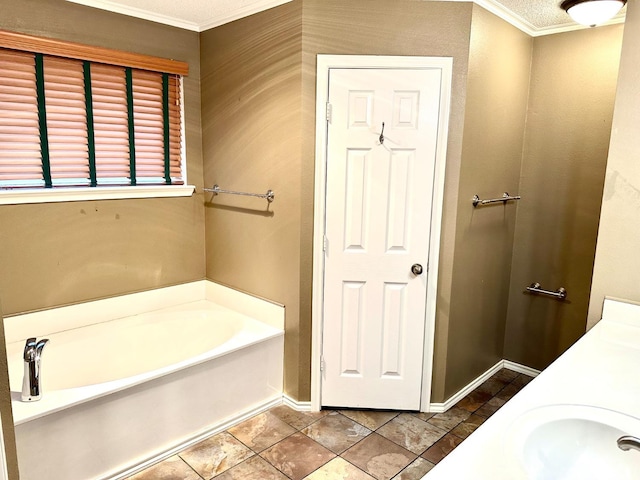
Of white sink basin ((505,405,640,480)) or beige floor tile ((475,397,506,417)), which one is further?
beige floor tile ((475,397,506,417))

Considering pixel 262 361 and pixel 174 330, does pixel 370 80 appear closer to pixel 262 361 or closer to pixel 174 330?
pixel 262 361

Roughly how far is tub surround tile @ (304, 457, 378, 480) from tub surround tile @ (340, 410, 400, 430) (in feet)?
1.21

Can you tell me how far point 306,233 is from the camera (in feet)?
9.16

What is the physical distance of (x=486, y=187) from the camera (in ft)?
9.73

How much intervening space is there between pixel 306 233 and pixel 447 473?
6.15 feet

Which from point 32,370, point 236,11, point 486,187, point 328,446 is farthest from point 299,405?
point 236,11

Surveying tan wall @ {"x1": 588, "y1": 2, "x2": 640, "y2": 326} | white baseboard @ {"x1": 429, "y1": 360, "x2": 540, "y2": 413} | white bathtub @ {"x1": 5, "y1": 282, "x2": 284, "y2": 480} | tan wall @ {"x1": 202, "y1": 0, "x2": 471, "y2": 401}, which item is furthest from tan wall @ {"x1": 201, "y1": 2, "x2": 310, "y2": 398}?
tan wall @ {"x1": 588, "y1": 2, "x2": 640, "y2": 326}

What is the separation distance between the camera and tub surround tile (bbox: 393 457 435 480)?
7.72ft

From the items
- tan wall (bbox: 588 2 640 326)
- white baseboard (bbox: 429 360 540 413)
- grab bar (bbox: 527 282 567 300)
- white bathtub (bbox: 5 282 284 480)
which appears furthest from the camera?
grab bar (bbox: 527 282 567 300)

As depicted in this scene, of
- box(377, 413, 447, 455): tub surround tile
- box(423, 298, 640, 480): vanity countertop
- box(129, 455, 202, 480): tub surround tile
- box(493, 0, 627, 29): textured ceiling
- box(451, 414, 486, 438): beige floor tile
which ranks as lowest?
box(129, 455, 202, 480): tub surround tile

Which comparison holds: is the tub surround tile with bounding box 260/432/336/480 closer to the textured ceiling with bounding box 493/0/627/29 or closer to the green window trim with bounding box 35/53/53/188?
the green window trim with bounding box 35/53/53/188

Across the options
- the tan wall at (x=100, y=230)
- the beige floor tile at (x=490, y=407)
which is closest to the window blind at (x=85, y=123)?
the tan wall at (x=100, y=230)

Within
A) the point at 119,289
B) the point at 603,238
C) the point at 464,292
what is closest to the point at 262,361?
the point at 119,289

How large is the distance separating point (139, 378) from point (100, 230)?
3.63ft
